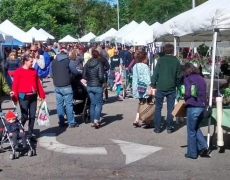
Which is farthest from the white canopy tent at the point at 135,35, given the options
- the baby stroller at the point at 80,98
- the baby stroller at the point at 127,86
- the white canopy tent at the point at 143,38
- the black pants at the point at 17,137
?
the black pants at the point at 17,137

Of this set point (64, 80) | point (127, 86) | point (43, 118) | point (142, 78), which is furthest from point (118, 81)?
point (43, 118)

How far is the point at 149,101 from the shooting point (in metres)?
10.9

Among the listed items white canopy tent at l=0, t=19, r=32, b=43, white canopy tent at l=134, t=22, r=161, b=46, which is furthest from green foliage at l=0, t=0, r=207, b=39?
white canopy tent at l=134, t=22, r=161, b=46

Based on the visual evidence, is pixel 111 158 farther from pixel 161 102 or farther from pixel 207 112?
pixel 161 102

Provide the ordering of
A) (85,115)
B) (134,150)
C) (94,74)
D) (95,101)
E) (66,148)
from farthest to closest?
(85,115) → (95,101) → (94,74) → (66,148) → (134,150)

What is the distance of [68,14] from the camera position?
8381 centimetres

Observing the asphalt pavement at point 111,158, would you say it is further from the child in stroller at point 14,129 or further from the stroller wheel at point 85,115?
the stroller wheel at point 85,115

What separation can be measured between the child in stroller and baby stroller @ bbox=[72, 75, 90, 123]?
3421mm

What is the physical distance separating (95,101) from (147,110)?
49.5 inches

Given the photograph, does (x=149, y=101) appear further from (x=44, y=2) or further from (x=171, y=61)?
(x=44, y=2)

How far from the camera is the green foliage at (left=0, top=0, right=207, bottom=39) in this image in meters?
66.8

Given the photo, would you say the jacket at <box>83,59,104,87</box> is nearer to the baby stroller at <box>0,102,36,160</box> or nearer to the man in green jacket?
the man in green jacket

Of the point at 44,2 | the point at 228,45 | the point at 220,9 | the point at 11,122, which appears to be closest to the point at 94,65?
the point at 11,122

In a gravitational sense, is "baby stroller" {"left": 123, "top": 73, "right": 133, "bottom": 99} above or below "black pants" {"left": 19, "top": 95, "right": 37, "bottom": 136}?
below
